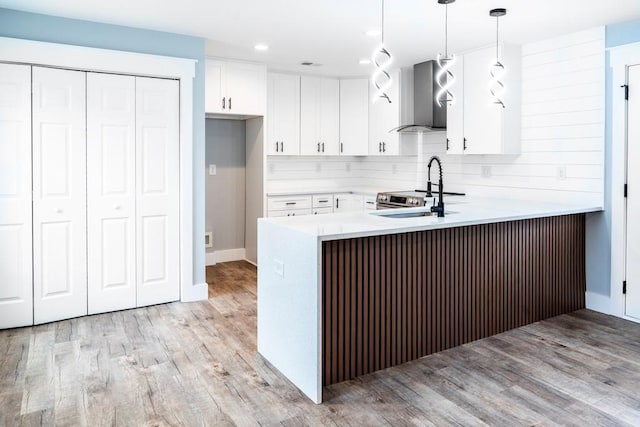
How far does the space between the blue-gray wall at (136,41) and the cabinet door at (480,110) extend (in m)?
2.55

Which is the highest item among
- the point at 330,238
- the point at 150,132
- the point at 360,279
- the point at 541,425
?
the point at 150,132

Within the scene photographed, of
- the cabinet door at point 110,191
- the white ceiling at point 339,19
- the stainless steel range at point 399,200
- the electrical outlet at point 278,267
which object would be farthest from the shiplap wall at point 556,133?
the cabinet door at point 110,191

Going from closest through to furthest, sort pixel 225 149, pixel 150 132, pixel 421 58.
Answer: pixel 150 132 → pixel 421 58 → pixel 225 149

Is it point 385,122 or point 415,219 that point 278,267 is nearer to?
point 415,219

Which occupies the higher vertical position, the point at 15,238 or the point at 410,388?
the point at 15,238

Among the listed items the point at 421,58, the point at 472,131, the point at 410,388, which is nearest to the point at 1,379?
the point at 410,388

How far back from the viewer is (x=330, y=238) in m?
2.63

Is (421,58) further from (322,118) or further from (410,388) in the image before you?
(410,388)

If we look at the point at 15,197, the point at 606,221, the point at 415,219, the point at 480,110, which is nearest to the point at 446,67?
the point at 415,219

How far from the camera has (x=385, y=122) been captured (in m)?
6.02

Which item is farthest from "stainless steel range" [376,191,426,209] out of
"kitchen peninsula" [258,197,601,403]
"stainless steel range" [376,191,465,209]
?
"kitchen peninsula" [258,197,601,403]

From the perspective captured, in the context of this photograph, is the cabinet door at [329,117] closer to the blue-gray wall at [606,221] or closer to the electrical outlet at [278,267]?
the blue-gray wall at [606,221]

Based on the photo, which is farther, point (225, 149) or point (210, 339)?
point (225, 149)

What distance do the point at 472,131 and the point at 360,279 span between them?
104 inches
